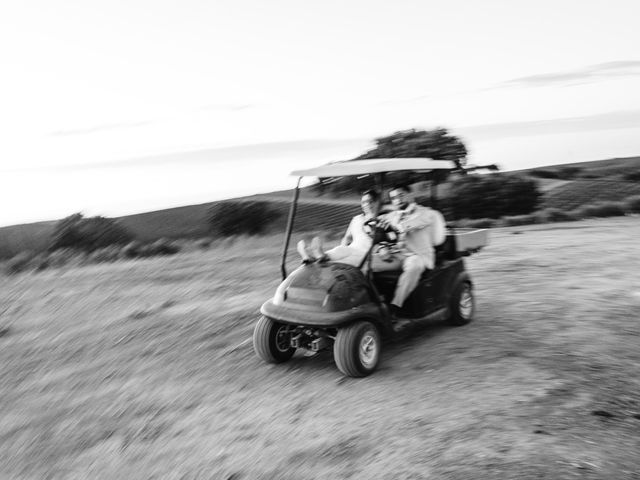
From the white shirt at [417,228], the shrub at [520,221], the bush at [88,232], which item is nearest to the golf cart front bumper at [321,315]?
the white shirt at [417,228]

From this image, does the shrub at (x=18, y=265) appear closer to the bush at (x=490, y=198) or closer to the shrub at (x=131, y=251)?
the shrub at (x=131, y=251)

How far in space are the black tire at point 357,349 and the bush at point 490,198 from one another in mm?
24051

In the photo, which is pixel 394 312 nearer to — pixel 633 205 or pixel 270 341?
pixel 270 341

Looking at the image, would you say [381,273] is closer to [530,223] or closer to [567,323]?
[567,323]

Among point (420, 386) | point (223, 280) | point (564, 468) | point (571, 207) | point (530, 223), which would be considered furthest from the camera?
point (571, 207)

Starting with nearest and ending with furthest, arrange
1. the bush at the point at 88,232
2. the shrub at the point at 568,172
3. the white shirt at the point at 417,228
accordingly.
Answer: the white shirt at the point at 417,228 → the bush at the point at 88,232 → the shrub at the point at 568,172

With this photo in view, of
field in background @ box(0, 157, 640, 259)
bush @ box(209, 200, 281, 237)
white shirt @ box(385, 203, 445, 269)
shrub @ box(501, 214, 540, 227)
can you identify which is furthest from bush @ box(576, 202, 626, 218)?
white shirt @ box(385, 203, 445, 269)

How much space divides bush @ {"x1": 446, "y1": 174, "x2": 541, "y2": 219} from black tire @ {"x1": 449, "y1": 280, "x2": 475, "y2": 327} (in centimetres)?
2217

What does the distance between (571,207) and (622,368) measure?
22.1 m

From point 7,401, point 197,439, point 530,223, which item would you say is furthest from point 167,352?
point 530,223

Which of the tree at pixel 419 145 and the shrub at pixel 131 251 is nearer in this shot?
the shrub at pixel 131 251

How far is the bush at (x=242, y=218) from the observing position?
26500 mm

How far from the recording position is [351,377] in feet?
20.8

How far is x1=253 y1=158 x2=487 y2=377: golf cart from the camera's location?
6227mm
